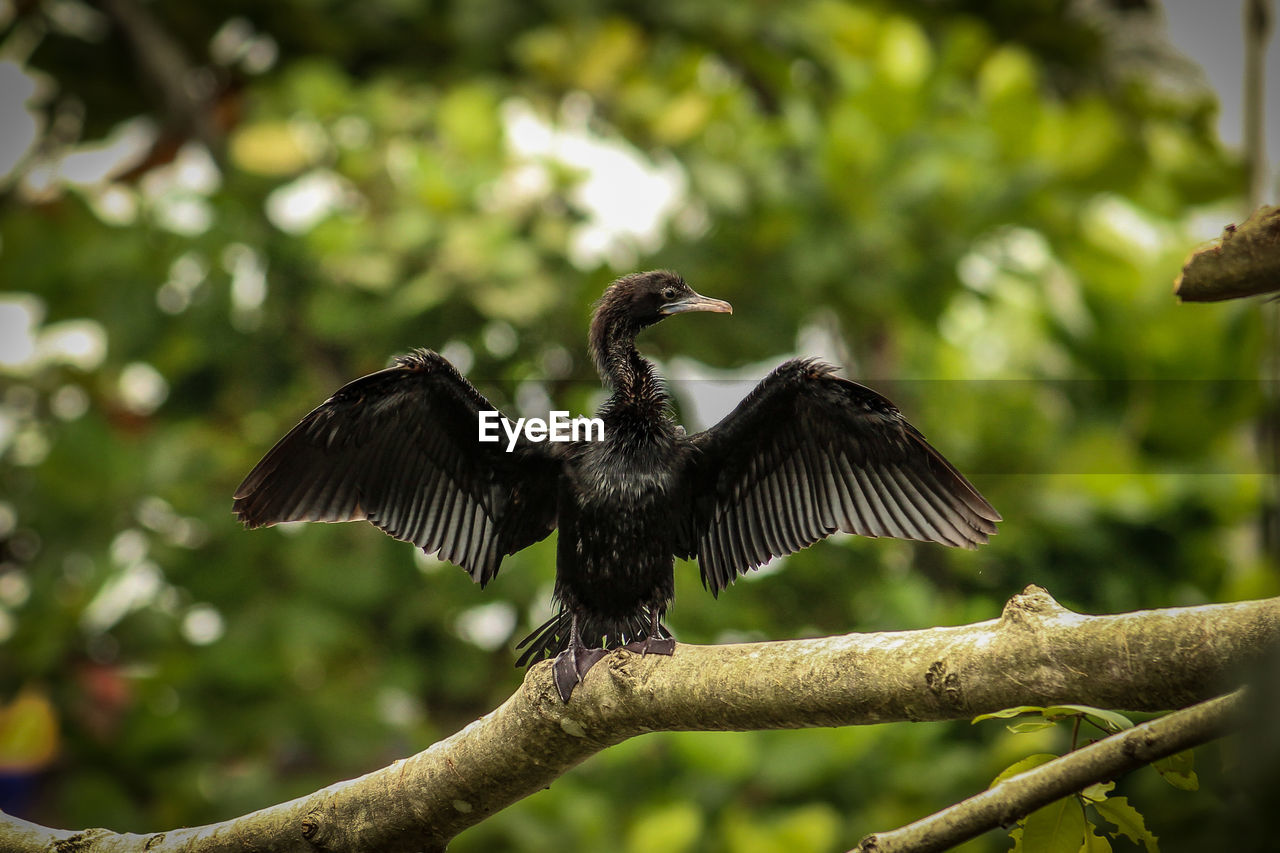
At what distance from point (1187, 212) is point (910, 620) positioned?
1.93 m

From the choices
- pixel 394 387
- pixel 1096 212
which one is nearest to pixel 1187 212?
pixel 1096 212

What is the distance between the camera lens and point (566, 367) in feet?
13.7

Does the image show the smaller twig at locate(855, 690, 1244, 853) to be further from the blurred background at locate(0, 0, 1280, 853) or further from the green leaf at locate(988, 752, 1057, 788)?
the blurred background at locate(0, 0, 1280, 853)

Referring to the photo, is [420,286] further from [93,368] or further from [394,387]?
[394,387]

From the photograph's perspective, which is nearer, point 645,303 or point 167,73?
point 645,303

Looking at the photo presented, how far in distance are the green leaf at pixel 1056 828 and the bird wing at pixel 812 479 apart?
17.6 inches

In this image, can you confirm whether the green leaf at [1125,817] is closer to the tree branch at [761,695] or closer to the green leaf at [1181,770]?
the green leaf at [1181,770]

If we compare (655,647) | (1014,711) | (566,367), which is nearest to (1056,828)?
(1014,711)

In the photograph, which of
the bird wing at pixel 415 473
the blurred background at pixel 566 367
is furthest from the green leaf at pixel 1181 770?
the blurred background at pixel 566 367

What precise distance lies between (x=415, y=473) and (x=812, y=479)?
0.63m

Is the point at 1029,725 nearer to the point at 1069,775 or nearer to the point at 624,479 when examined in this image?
the point at 1069,775

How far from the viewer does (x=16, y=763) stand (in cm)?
420

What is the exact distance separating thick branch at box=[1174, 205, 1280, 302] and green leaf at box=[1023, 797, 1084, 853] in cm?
55

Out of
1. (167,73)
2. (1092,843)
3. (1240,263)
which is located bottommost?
(1092,843)
